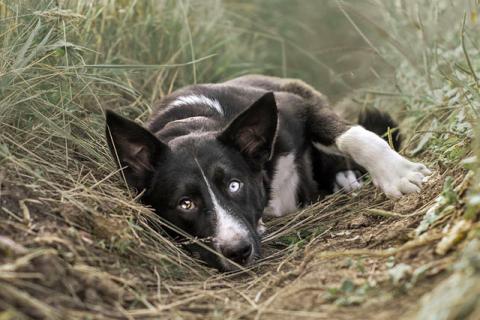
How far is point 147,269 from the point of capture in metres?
3.37

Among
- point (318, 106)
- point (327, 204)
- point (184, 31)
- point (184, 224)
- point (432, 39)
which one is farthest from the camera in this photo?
point (184, 31)

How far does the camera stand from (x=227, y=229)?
12.2 feet

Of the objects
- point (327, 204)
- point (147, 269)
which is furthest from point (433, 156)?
point (147, 269)

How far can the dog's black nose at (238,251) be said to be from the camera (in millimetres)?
3689

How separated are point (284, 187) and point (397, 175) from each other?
0.89 meters

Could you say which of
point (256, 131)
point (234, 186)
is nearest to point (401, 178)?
point (256, 131)

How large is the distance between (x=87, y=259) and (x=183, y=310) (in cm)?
45

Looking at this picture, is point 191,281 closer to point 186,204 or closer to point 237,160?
A: point 186,204

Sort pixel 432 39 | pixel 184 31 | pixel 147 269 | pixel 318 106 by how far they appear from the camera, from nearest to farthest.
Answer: pixel 147 269 < pixel 318 106 < pixel 432 39 < pixel 184 31

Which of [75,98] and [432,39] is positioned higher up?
[432,39]

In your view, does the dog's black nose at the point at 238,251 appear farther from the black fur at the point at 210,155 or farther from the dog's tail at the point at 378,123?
the dog's tail at the point at 378,123

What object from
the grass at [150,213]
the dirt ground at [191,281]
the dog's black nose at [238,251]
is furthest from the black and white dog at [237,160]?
the dirt ground at [191,281]

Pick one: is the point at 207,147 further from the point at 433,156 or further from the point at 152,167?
the point at 433,156

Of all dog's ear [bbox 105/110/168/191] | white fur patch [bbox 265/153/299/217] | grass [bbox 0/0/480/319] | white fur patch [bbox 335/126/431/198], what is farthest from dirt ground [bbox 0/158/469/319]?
white fur patch [bbox 265/153/299/217]
